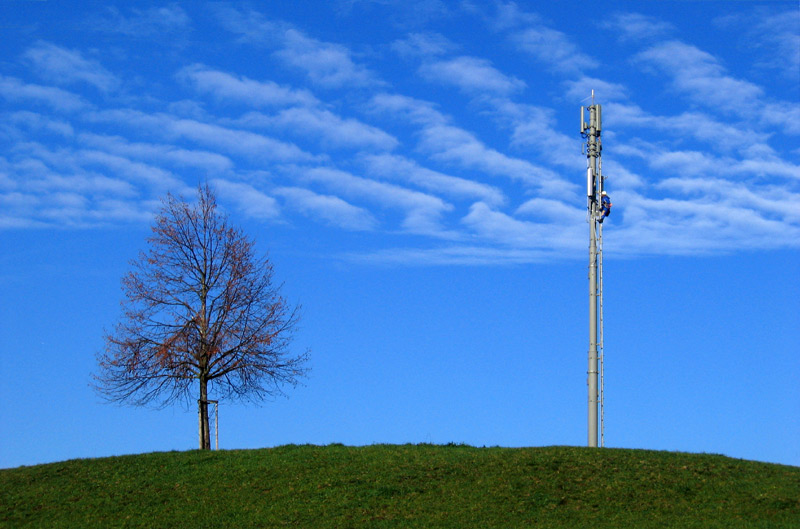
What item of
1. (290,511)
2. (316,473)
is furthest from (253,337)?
(290,511)

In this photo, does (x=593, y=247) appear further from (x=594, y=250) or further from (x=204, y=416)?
(x=204, y=416)

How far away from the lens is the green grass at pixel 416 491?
56.2 ft

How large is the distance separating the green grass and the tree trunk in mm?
4295

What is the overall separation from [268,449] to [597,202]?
11289 mm

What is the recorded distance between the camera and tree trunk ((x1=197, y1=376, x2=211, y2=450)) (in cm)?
2711

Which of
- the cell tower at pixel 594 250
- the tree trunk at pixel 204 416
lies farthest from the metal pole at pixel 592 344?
the tree trunk at pixel 204 416

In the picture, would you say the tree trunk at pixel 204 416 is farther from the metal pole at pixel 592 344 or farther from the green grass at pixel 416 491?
the metal pole at pixel 592 344

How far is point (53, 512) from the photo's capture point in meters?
19.4

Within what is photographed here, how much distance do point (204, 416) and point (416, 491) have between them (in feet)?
35.6

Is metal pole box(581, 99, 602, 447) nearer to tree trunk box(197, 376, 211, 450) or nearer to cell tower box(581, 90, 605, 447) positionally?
cell tower box(581, 90, 605, 447)

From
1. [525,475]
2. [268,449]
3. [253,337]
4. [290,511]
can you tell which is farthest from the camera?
[253,337]

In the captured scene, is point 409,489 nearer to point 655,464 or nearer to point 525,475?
point 525,475

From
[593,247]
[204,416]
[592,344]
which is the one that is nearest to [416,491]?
[592,344]

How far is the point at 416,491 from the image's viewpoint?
1870 cm
